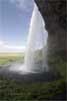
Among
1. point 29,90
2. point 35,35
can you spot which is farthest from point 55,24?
point 29,90

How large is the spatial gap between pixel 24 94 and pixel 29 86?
9.04ft

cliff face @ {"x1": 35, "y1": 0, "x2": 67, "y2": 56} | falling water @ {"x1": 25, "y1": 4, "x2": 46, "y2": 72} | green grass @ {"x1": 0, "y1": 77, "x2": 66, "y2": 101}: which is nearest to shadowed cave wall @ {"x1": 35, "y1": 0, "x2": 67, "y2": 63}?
cliff face @ {"x1": 35, "y1": 0, "x2": 67, "y2": 56}

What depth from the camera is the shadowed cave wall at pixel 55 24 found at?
3328 centimetres

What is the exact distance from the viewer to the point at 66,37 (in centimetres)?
3391

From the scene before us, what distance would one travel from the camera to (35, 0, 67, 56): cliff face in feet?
110

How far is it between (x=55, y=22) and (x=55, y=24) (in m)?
0.42

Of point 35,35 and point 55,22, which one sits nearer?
point 55,22

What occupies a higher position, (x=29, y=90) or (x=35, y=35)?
(x=35, y=35)

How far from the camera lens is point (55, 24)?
1453 inches

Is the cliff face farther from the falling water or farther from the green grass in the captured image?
the green grass

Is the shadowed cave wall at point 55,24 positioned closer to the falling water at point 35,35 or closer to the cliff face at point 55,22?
the cliff face at point 55,22

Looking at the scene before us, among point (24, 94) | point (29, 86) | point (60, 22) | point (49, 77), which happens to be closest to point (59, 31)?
point (60, 22)

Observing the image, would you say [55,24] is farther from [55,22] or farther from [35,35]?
[35,35]

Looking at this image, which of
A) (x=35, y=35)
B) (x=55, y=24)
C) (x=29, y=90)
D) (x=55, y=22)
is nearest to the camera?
(x=29, y=90)
